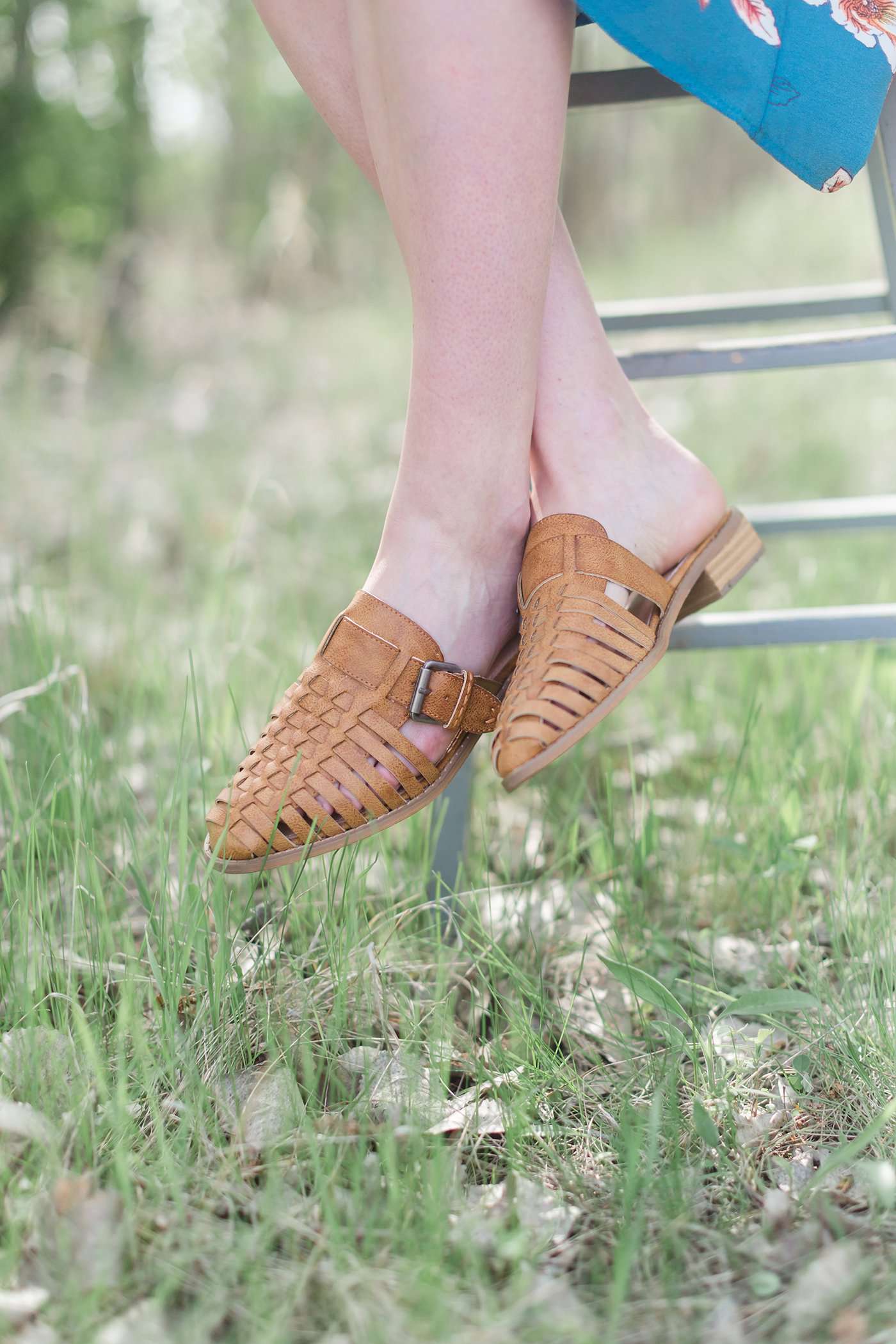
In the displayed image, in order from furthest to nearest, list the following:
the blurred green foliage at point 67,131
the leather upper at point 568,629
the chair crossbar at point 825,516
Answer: the blurred green foliage at point 67,131, the chair crossbar at point 825,516, the leather upper at point 568,629

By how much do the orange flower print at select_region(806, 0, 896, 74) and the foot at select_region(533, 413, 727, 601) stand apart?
0.32 metres

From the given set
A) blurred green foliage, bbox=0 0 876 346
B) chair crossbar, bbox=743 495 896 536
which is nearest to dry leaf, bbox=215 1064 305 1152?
chair crossbar, bbox=743 495 896 536

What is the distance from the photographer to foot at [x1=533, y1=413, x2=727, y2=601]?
86 cm

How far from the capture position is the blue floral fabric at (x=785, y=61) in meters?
0.73

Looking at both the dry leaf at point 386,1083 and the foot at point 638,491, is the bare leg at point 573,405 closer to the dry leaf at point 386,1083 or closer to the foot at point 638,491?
the foot at point 638,491

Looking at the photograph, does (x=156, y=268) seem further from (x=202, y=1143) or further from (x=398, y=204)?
(x=202, y=1143)

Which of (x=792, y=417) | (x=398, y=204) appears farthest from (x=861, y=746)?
(x=792, y=417)

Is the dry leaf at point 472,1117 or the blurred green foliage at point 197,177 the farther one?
the blurred green foliage at point 197,177

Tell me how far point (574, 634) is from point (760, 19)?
0.47 meters

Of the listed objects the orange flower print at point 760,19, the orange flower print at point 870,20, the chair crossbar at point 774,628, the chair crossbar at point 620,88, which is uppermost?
the chair crossbar at point 620,88

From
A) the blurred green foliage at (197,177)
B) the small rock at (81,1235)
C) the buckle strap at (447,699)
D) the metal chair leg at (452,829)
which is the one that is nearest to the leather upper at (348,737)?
the buckle strap at (447,699)

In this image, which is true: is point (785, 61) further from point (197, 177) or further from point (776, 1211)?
point (197, 177)

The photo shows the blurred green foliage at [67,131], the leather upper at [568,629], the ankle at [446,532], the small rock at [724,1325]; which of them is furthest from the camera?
the blurred green foliage at [67,131]

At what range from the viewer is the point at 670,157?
832 cm
